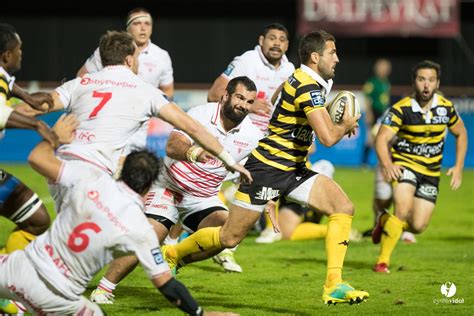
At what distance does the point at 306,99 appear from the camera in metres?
7.98

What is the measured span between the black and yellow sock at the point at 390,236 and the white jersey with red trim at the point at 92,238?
4556 millimetres

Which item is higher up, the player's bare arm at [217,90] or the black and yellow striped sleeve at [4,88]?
the black and yellow striped sleeve at [4,88]

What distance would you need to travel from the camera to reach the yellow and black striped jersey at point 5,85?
23.8 feet

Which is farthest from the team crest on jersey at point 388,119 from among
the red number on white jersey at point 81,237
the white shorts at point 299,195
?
the red number on white jersey at point 81,237

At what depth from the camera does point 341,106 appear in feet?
27.1

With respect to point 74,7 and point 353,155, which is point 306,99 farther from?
point 74,7

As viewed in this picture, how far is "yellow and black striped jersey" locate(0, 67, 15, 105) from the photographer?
23.8 feet

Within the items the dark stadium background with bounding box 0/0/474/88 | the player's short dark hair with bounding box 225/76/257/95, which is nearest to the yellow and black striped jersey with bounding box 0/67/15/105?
the player's short dark hair with bounding box 225/76/257/95

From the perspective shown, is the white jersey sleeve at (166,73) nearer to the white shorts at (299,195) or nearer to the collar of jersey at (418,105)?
the collar of jersey at (418,105)

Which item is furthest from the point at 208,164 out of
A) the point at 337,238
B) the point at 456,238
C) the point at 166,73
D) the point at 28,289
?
the point at 456,238

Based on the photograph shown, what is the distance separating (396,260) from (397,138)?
4.54ft

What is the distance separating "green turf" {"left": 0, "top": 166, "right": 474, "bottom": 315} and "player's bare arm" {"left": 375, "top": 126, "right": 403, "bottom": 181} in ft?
3.23

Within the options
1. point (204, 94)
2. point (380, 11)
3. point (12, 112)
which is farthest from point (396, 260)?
point (380, 11)

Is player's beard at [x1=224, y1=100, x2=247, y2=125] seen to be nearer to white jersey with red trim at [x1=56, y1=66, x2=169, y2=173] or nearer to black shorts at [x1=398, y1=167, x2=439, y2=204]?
white jersey with red trim at [x1=56, y1=66, x2=169, y2=173]
